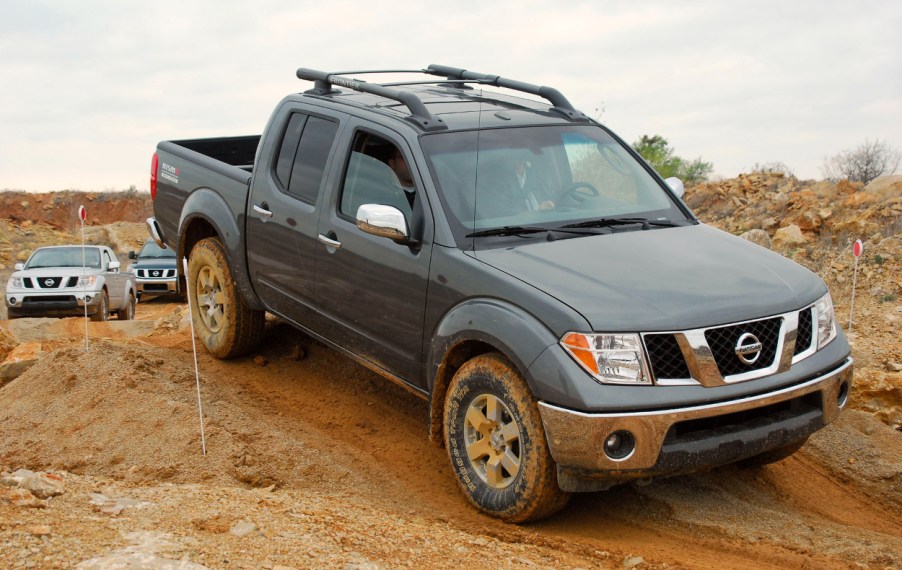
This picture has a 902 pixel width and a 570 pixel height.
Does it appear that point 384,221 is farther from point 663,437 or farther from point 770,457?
point 770,457

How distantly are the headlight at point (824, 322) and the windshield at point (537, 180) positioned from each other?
1034mm

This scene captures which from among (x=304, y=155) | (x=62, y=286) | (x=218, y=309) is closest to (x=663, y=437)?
(x=304, y=155)

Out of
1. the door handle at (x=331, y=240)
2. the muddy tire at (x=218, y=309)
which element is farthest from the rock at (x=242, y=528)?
the muddy tire at (x=218, y=309)

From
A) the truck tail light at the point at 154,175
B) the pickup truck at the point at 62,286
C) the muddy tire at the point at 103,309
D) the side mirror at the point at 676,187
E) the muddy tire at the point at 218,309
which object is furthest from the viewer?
the pickup truck at the point at 62,286

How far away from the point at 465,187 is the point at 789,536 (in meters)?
2.51

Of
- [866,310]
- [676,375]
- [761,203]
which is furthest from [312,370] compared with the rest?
[761,203]

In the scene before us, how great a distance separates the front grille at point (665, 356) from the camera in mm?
4844

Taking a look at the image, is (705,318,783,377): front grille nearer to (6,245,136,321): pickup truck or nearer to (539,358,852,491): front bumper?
(539,358,852,491): front bumper

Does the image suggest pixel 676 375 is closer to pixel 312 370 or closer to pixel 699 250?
pixel 699 250

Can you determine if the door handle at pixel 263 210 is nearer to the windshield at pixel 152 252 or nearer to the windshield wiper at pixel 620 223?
the windshield wiper at pixel 620 223

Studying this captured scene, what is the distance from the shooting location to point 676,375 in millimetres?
4891

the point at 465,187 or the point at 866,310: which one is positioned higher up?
the point at 465,187

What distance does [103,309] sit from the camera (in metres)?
18.8

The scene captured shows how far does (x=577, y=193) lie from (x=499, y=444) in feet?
5.57
